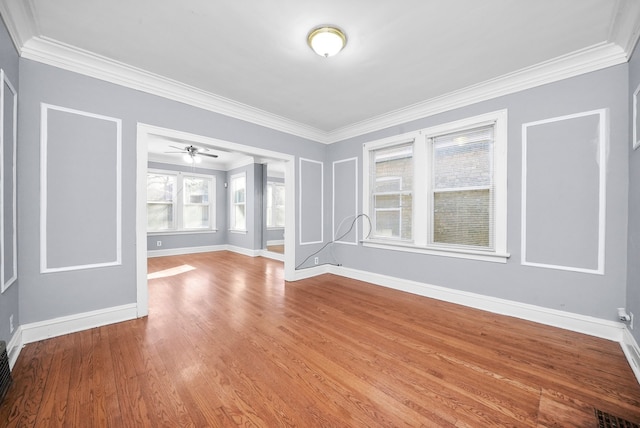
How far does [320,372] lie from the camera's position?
181 cm

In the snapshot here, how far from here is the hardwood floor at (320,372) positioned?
4.64ft

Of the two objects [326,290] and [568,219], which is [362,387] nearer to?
[326,290]

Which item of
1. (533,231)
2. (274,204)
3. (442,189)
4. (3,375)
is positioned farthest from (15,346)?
(274,204)

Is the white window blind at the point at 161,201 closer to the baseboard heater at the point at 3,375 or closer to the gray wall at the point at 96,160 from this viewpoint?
the gray wall at the point at 96,160

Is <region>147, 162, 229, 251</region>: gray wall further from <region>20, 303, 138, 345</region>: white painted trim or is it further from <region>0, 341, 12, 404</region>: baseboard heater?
<region>0, 341, 12, 404</region>: baseboard heater

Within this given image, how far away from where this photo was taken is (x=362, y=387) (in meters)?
1.65

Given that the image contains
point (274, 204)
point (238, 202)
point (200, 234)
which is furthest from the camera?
point (274, 204)

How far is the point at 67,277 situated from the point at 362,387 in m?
2.87

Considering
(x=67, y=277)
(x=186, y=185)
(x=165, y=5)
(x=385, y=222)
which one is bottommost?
(x=67, y=277)

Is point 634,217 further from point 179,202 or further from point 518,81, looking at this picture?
point 179,202

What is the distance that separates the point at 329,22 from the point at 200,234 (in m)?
6.85

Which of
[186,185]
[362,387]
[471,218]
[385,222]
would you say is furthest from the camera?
[186,185]

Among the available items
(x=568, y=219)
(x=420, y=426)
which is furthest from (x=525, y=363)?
(x=568, y=219)

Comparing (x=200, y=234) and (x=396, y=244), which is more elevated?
(x=396, y=244)
